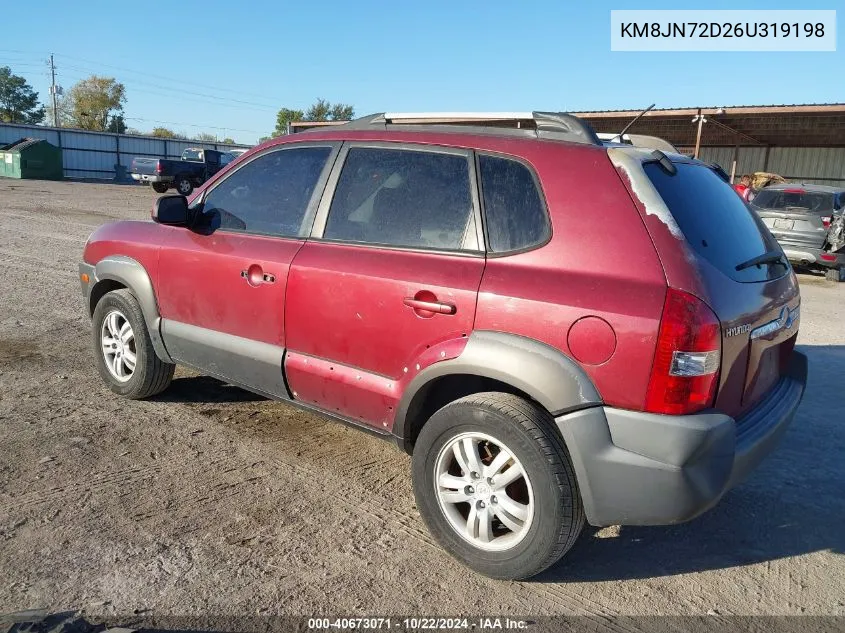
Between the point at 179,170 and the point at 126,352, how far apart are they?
2463 centimetres

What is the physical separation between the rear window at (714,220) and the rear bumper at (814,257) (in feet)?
31.0

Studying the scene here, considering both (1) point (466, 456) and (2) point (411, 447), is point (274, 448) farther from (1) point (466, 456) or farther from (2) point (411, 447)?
(1) point (466, 456)

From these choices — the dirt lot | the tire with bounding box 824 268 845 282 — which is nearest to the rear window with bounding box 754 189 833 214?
the tire with bounding box 824 268 845 282

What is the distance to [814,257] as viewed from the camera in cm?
1165

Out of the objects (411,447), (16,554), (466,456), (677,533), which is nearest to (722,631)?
(677,533)

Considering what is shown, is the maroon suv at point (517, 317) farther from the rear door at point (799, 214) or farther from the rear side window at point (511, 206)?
the rear door at point (799, 214)

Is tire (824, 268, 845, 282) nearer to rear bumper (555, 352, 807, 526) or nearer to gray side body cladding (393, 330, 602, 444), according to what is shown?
rear bumper (555, 352, 807, 526)

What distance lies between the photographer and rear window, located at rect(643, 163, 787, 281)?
2643 millimetres

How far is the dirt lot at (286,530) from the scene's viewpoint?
2.61 meters

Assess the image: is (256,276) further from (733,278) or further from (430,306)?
(733,278)

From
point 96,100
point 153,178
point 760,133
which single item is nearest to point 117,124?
point 96,100

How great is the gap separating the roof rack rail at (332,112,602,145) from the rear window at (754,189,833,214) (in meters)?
10.4

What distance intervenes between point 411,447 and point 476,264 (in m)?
0.92

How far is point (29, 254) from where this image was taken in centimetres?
1030
